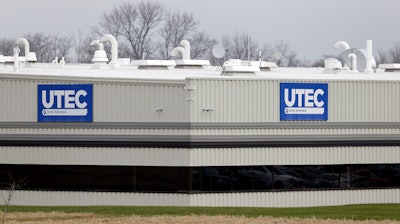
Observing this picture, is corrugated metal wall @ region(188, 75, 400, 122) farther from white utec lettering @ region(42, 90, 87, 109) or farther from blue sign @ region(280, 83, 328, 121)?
white utec lettering @ region(42, 90, 87, 109)

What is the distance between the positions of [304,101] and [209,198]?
17.6ft

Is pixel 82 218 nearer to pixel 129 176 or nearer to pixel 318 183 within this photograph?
pixel 129 176

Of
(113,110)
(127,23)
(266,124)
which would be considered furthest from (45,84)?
(127,23)

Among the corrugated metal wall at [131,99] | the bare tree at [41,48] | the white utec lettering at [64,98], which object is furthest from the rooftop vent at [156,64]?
the bare tree at [41,48]

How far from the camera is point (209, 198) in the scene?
1897 inches

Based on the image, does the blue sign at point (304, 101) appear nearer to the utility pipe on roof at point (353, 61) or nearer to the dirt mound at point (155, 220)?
the utility pipe on roof at point (353, 61)

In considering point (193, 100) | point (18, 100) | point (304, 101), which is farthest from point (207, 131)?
point (18, 100)

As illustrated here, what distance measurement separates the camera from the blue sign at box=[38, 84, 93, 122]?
161 feet

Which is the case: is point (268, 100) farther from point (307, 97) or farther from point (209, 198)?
point (209, 198)

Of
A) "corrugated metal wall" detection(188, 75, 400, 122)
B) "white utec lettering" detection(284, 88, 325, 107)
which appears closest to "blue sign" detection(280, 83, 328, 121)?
"white utec lettering" detection(284, 88, 325, 107)

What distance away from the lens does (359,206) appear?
156 feet

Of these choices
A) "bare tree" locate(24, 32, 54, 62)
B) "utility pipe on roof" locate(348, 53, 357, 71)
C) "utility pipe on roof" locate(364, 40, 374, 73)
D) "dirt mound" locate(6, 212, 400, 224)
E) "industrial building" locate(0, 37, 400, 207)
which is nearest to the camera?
"dirt mound" locate(6, 212, 400, 224)

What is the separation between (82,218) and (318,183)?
41.6ft

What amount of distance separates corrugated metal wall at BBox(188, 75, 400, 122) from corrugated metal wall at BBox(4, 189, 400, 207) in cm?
282
